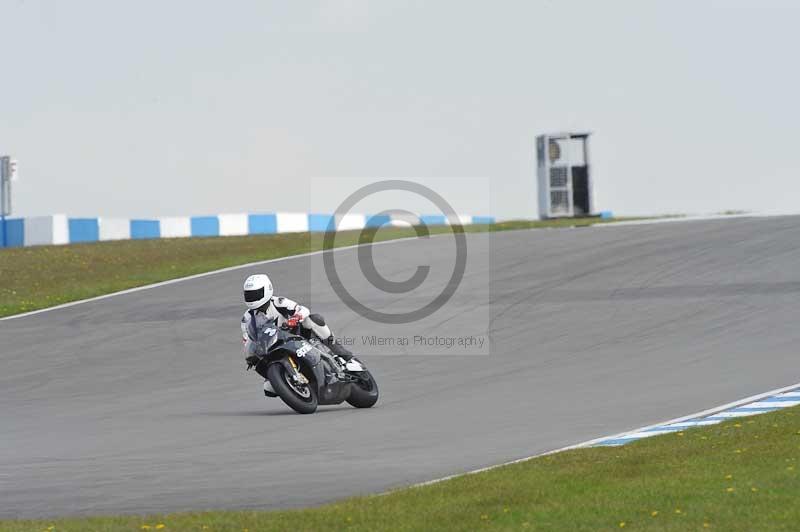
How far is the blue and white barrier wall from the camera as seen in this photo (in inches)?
1857

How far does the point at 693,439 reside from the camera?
11250mm

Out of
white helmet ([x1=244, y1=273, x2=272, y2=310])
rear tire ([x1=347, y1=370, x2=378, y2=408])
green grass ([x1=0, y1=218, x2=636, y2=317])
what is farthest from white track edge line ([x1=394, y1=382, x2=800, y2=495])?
green grass ([x1=0, y1=218, x2=636, y2=317])

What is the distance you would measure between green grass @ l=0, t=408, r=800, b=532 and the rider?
5510 millimetres

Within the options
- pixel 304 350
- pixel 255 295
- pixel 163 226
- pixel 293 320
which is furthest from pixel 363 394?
pixel 163 226

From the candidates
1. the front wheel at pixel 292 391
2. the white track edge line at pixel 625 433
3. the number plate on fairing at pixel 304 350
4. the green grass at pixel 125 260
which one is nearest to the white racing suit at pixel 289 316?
the number plate on fairing at pixel 304 350

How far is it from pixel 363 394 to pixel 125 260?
21.6m

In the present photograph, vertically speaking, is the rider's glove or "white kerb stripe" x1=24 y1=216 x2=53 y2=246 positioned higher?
"white kerb stripe" x1=24 y1=216 x2=53 y2=246

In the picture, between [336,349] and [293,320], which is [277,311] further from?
[336,349]

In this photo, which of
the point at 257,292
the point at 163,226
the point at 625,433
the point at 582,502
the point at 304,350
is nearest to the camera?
the point at 582,502

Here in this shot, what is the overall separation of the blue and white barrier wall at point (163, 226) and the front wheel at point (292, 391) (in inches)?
1218

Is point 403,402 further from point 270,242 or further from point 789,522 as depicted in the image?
point 270,242

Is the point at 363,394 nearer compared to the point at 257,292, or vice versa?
the point at 257,292

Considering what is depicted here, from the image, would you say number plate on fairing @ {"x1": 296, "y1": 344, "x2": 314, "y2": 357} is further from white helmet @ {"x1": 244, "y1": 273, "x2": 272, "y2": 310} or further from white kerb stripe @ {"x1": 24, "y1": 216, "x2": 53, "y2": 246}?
white kerb stripe @ {"x1": 24, "y1": 216, "x2": 53, "y2": 246}

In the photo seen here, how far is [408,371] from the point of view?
19.5 metres
